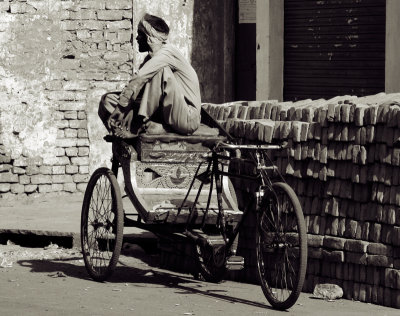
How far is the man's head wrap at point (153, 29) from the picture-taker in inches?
378

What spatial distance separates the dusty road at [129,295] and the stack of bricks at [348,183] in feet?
0.74

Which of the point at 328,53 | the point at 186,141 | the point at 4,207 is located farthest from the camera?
the point at 328,53

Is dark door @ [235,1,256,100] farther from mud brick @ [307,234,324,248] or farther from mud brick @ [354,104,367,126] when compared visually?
mud brick @ [354,104,367,126]

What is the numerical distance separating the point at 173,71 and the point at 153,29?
0.37 m

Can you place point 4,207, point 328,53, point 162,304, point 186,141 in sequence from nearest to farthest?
point 162,304, point 186,141, point 4,207, point 328,53

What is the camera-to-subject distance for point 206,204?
928 cm

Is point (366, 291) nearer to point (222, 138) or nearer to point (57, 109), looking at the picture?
point (222, 138)

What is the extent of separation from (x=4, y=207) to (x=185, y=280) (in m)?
4.45

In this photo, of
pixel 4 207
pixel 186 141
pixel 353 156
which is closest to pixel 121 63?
pixel 4 207

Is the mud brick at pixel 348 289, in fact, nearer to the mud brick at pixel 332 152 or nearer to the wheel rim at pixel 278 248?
the wheel rim at pixel 278 248

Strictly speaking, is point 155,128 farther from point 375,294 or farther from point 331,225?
point 375,294

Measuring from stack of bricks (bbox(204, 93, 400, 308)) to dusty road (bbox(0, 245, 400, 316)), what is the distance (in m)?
0.23

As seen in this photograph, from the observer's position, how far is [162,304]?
8.55 metres

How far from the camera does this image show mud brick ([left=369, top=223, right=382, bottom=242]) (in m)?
8.57
